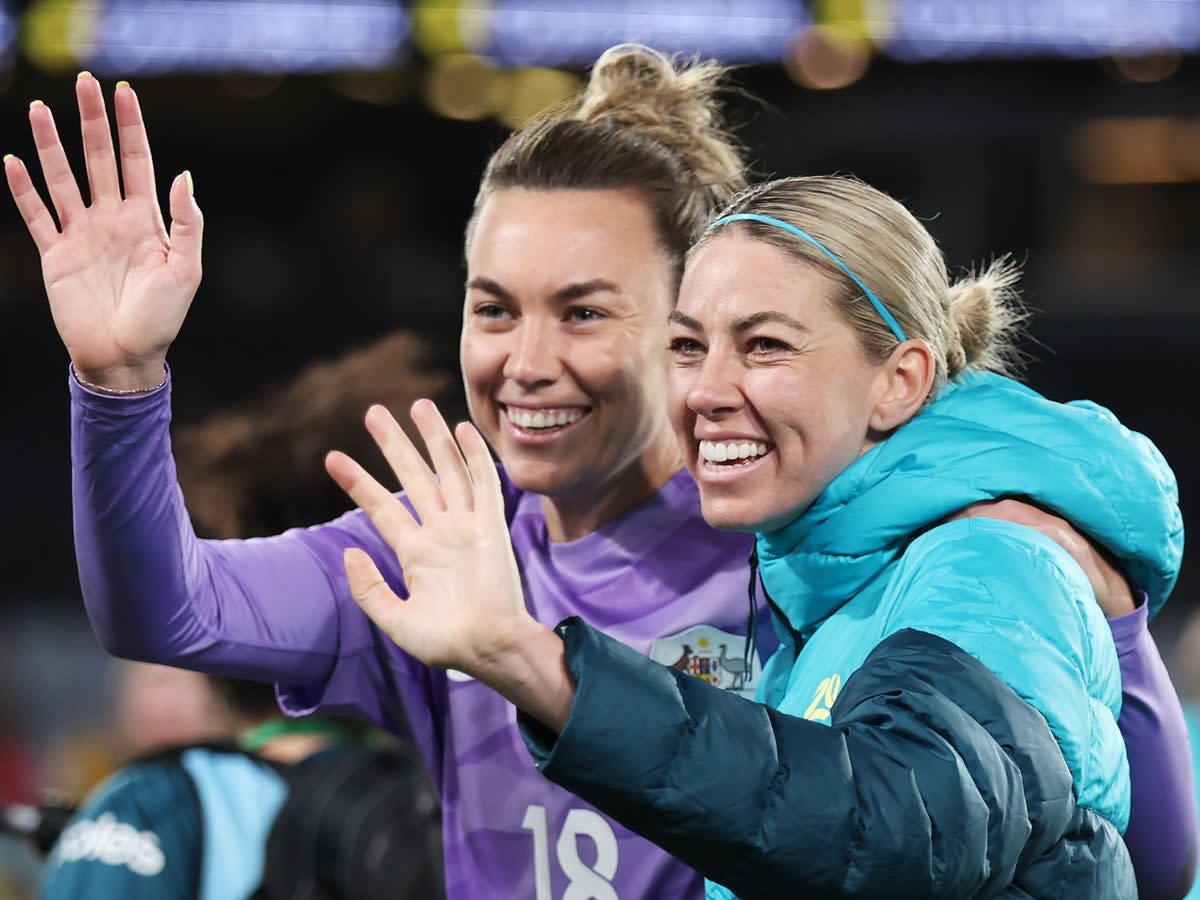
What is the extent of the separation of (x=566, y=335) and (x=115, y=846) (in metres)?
0.89

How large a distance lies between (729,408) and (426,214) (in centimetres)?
912

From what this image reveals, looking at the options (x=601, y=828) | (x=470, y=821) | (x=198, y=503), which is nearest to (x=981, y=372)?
(x=601, y=828)

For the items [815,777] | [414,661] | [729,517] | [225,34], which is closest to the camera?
[815,777]

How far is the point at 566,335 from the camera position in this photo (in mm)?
2062

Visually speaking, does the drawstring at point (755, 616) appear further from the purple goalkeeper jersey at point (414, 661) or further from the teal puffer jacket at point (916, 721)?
the teal puffer jacket at point (916, 721)

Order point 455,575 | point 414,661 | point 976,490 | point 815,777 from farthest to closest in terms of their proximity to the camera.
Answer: point 414,661 → point 976,490 → point 455,575 → point 815,777

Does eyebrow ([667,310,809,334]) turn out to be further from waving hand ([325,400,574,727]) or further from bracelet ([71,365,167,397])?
bracelet ([71,365,167,397])

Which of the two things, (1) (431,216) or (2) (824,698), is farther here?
A: (1) (431,216)

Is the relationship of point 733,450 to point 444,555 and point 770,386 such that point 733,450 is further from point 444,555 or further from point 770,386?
point 444,555

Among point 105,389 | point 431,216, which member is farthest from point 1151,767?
point 431,216

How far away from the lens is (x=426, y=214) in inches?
414

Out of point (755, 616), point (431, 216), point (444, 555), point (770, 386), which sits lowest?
point (431, 216)

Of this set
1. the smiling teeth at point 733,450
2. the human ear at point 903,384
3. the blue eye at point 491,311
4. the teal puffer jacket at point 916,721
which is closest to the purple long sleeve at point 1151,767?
the teal puffer jacket at point 916,721

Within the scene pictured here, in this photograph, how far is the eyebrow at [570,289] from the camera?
2.05 m
